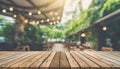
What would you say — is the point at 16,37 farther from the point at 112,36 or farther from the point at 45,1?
the point at 112,36

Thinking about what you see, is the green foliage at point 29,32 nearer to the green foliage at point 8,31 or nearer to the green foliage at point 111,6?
the green foliage at point 8,31

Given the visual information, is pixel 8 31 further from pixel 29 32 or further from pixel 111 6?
pixel 111 6

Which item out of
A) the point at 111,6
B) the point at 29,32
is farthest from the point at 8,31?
the point at 111,6

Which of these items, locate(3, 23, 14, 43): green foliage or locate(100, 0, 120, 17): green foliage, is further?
locate(3, 23, 14, 43): green foliage

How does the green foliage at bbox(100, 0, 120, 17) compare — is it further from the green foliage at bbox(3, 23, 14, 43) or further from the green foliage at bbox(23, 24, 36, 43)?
the green foliage at bbox(23, 24, 36, 43)

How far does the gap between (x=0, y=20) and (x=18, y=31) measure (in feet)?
25.1

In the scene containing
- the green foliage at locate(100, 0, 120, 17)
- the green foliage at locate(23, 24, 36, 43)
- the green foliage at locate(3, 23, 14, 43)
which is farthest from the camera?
the green foliage at locate(23, 24, 36, 43)

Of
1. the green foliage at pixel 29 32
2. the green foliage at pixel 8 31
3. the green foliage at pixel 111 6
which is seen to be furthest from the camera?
the green foliage at pixel 29 32

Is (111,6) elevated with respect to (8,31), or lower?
elevated

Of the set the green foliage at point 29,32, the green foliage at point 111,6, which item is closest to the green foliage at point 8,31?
the green foliage at point 29,32

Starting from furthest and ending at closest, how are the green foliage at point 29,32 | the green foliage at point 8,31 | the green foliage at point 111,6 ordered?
the green foliage at point 29,32 < the green foliage at point 8,31 < the green foliage at point 111,6

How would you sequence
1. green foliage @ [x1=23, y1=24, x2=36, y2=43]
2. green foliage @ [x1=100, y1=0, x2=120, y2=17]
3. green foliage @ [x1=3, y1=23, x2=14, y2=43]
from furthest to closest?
green foliage @ [x1=23, y1=24, x2=36, y2=43] < green foliage @ [x1=3, y1=23, x2=14, y2=43] < green foliage @ [x1=100, y1=0, x2=120, y2=17]

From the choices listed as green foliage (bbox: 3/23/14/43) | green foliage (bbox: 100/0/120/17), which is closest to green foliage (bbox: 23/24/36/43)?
green foliage (bbox: 3/23/14/43)

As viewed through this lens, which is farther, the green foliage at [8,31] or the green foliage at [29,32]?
the green foliage at [29,32]
